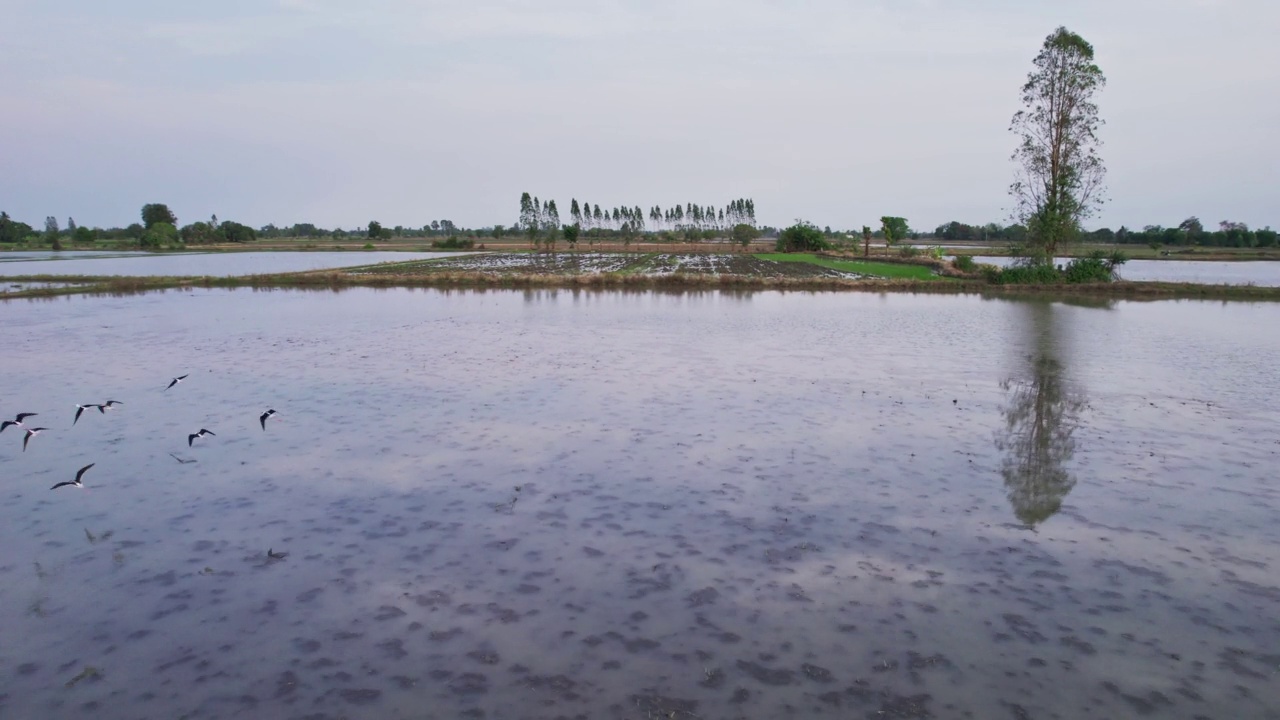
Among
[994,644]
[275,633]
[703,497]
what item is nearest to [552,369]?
[703,497]

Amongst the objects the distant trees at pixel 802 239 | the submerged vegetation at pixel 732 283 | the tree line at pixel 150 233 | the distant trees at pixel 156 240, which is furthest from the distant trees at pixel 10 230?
the distant trees at pixel 802 239

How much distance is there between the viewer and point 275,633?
6.72 metres

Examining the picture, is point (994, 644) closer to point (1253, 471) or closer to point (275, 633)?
point (275, 633)

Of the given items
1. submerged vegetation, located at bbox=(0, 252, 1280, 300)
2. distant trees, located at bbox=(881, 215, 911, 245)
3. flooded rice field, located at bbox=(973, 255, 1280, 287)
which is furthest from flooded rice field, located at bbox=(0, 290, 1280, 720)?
distant trees, located at bbox=(881, 215, 911, 245)

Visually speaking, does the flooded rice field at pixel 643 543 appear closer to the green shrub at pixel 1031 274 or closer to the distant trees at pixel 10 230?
the green shrub at pixel 1031 274

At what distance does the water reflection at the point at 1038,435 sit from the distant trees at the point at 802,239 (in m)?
65.1

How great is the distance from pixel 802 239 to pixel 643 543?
80.6 meters

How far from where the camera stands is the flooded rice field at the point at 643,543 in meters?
5.94

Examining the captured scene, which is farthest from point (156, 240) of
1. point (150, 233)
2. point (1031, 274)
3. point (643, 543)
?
point (643, 543)

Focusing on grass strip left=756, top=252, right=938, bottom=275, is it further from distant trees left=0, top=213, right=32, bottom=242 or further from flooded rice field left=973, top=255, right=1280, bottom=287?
distant trees left=0, top=213, right=32, bottom=242

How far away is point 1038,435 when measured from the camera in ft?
41.3

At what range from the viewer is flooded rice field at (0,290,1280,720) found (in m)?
5.94

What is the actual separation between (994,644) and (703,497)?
4.08 metres

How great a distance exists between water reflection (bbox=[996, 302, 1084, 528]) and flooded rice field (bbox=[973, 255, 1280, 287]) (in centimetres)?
3428
